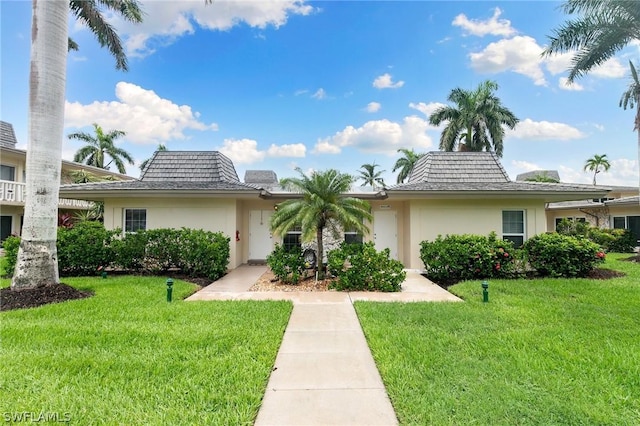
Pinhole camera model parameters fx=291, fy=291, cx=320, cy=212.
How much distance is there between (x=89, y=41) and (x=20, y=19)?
3186 millimetres

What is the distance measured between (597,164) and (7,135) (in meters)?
61.0

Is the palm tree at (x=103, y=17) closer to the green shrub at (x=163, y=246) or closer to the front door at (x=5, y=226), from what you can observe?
the green shrub at (x=163, y=246)

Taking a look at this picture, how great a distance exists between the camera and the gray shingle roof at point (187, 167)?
12742 mm

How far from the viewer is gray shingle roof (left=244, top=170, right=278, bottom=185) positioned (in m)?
29.7

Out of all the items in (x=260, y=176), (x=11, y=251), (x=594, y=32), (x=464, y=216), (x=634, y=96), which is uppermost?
(x=634, y=96)

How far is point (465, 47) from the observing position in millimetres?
12828

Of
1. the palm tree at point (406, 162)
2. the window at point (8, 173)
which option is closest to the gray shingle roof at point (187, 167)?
the window at point (8, 173)

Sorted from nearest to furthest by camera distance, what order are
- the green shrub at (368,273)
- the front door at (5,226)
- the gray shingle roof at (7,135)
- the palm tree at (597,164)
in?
the green shrub at (368,273) < the front door at (5,226) < the gray shingle roof at (7,135) < the palm tree at (597,164)

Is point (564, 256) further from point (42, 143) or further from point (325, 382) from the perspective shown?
point (42, 143)

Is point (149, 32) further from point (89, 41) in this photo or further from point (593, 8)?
point (593, 8)

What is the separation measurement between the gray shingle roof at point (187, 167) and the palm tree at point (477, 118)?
786 inches

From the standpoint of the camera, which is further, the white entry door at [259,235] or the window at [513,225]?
the white entry door at [259,235]

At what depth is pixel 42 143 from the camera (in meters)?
6.54

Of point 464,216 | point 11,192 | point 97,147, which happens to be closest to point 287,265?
point 464,216
